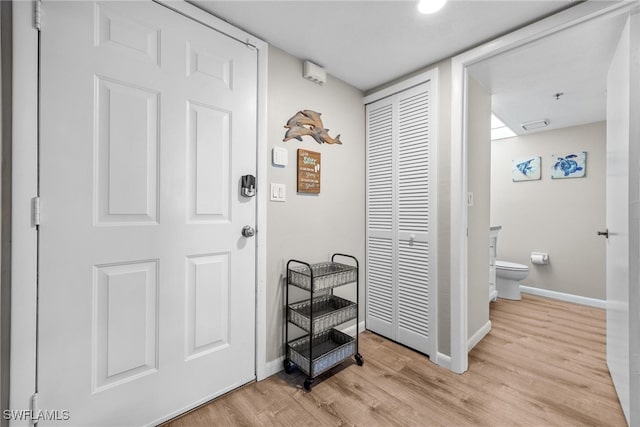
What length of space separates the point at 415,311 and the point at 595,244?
108 inches

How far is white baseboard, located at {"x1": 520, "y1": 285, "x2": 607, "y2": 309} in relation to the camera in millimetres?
3143

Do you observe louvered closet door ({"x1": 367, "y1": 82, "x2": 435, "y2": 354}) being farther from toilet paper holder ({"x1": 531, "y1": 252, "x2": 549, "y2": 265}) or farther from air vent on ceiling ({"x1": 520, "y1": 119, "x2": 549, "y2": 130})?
toilet paper holder ({"x1": 531, "y1": 252, "x2": 549, "y2": 265})

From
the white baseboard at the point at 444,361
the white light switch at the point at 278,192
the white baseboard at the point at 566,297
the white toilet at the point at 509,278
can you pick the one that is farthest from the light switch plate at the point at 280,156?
the white baseboard at the point at 566,297

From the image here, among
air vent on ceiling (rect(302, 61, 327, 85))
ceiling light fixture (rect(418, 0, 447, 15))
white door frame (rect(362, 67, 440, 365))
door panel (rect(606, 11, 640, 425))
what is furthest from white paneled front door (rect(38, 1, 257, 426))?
door panel (rect(606, 11, 640, 425))

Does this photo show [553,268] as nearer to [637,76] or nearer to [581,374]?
[581,374]

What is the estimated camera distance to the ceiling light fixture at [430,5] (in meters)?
1.42

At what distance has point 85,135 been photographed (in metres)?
1.19

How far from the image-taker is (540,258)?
3.55 metres

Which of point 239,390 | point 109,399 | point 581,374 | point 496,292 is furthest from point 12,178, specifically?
point 496,292

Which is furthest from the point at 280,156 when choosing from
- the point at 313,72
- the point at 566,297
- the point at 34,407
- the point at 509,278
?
the point at 566,297

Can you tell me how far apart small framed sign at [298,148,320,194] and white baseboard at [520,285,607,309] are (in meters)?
3.42

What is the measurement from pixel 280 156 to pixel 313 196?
410 mm

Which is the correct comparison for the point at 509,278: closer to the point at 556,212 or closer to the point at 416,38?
the point at 556,212

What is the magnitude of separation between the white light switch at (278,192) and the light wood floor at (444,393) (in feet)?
3.91
